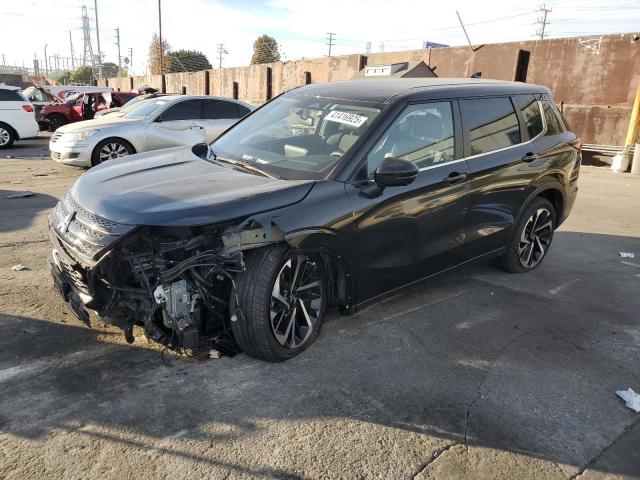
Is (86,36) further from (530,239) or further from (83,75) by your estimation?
(530,239)

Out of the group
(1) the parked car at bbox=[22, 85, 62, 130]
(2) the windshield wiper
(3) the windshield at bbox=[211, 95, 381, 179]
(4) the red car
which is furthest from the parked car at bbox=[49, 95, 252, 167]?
(1) the parked car at bbox=[22, 85, 62, 130]

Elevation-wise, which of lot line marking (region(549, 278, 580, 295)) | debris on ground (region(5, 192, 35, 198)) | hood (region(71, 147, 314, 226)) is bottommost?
debris on ground (region(5, 192, 35, 198))

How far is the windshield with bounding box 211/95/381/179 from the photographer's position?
3.67 m

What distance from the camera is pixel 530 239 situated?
5359 mm

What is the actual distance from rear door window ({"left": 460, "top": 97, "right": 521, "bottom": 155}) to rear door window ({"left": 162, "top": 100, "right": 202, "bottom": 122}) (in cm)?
716

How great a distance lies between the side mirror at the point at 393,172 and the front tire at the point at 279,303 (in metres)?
0.71

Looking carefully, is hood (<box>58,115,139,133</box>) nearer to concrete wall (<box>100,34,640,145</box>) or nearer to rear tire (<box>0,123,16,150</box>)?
rear tire (<box>0,123,16,150</box>)

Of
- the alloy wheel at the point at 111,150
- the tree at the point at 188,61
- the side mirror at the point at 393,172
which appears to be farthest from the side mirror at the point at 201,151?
the tree at the point at 188,61

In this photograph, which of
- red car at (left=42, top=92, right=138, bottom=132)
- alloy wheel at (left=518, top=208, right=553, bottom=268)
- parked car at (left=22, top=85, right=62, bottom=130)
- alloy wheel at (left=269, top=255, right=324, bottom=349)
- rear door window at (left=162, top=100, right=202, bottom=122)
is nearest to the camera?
alloy wheel at (left=269, top=255, right=324, bottom=349)

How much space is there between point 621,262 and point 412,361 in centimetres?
387

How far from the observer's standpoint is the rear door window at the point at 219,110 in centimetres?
1051

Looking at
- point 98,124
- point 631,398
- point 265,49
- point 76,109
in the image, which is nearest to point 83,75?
point 265,49

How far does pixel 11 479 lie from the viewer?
7.63 feet

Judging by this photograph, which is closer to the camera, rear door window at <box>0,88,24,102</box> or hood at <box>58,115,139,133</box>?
hood at <box>58,115,139,133</box>
